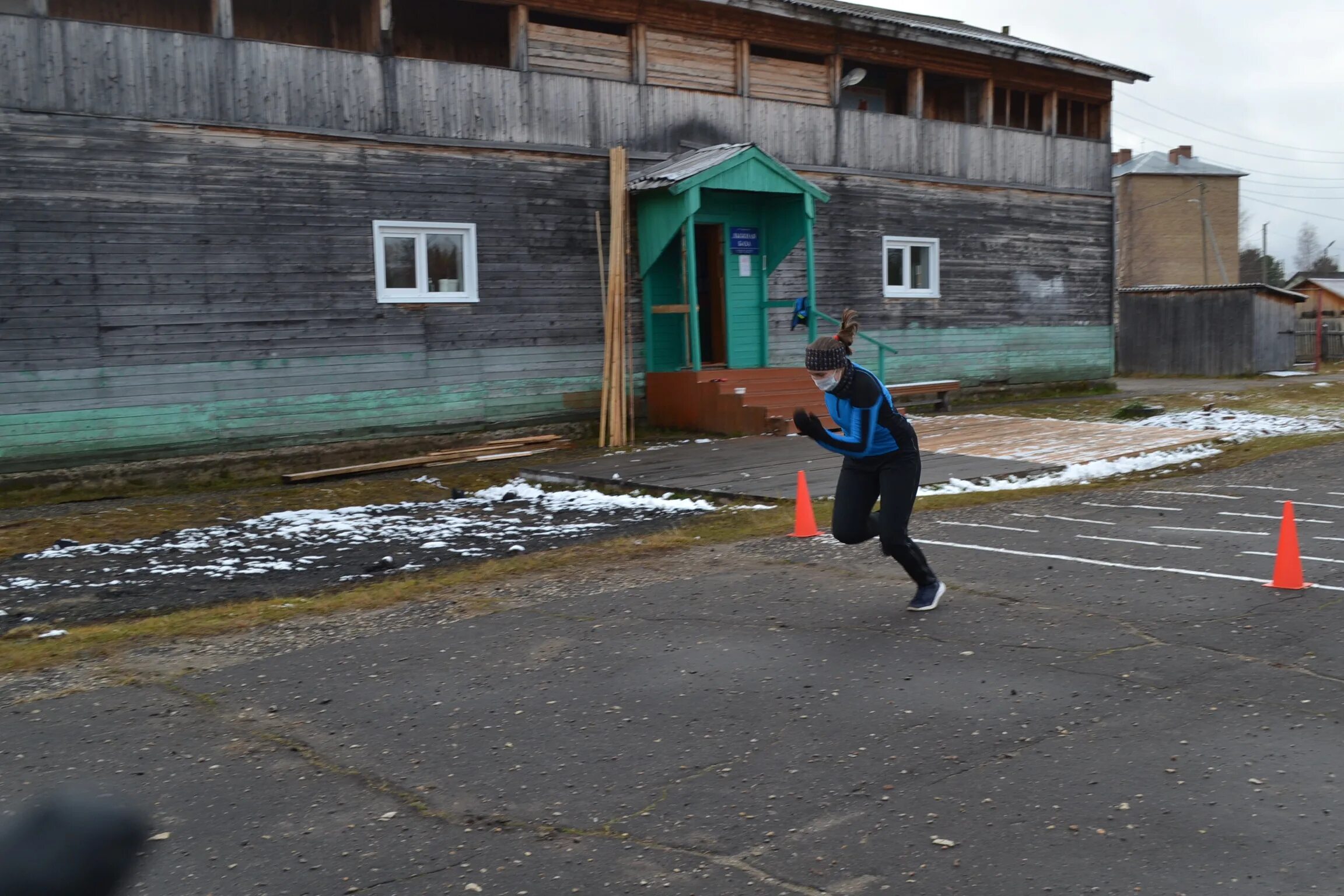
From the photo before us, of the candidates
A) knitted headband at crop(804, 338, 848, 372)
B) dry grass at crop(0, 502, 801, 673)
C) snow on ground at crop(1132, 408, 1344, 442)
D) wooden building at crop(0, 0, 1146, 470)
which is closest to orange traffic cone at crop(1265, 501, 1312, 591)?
knitted headband at crop(804, 338, 848, 372)

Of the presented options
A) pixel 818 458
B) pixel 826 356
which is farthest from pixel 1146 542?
pixel 818 458

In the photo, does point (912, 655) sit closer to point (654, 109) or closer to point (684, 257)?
point (684, 257)

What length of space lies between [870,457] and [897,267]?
599 inches

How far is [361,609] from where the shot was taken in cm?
802

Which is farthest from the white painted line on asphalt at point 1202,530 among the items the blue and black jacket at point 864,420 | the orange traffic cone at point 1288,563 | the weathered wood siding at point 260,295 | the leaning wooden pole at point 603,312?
the weathered wood siding at point 260,295

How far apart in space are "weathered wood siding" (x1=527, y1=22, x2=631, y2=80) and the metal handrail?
470cm

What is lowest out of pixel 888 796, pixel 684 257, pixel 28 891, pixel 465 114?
pixel 888 796

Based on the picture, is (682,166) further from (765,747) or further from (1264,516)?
(765,747)

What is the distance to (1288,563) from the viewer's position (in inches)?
300

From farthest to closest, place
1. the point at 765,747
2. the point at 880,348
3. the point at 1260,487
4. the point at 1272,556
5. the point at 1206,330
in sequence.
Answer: the point at 1206,330
the point at 880,348
the point at 1260,487
the point at 1272,556
the point at 765,747

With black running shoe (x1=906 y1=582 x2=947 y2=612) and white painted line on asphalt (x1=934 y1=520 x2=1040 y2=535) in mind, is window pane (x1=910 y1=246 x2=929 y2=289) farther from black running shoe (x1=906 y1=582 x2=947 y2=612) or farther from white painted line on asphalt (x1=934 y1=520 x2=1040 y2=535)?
black running shoe (x1=906 y1=582 x2=947 y2=612)

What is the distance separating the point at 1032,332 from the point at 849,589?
17.5m

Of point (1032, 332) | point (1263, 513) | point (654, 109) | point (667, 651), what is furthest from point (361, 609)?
point (1032, 332)

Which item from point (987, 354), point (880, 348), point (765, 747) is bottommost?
point (765, 747)
